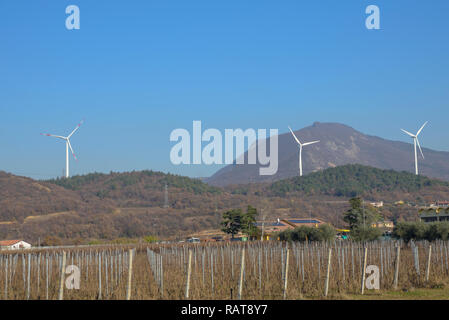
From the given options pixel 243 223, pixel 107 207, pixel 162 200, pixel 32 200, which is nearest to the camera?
pixel 243 223

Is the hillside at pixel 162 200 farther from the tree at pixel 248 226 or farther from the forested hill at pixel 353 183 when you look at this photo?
the tree at pixel 248 226

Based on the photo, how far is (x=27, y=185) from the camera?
373 feet

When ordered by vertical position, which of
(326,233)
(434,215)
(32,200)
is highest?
(32,200)

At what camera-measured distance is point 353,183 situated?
153250 mm

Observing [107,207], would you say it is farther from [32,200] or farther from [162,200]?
[162,200]

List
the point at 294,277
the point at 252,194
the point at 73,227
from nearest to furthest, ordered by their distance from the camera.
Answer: the point at 294,277
the point at 73,227
the point at 252,194

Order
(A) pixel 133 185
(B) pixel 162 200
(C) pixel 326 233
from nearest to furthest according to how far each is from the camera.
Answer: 1. (C) pixel 326 233
2. (B) pixel 162 200
3. (A) pixel 133 185

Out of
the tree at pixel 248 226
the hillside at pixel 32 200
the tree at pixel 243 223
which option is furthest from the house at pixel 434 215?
the hillside at pixel 32 200

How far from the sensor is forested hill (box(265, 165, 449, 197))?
143 meters

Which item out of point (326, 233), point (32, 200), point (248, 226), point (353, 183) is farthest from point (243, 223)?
point (353, 183)

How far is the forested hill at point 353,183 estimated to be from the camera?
143 metres
